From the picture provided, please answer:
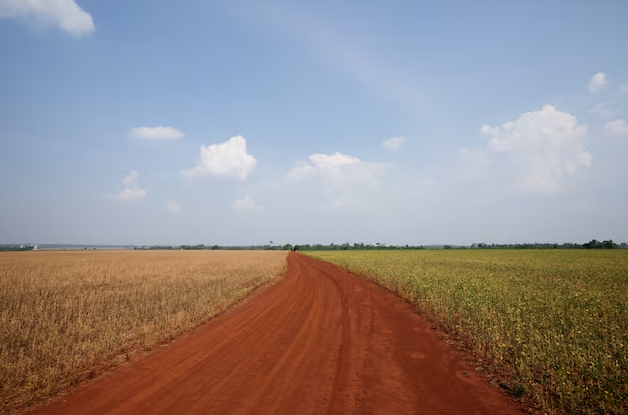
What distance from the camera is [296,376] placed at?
678 cm

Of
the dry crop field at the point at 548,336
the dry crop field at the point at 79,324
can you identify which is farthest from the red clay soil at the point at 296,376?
the dry crop field at the point at 548,336

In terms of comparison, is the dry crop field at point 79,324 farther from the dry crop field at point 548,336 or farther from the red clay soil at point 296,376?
the dry crop field at point 548,336

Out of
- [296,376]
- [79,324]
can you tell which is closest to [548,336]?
[296,376]

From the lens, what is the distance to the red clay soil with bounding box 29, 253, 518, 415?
218 inches

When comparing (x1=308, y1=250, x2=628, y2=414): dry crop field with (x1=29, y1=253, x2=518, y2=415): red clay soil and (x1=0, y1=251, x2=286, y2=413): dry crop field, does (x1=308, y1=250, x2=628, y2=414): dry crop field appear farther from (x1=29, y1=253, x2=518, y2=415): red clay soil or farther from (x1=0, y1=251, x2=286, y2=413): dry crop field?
(x1=0, y1=251, x2=286, y2=413): dry crop field

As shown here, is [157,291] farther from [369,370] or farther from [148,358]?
[369,370]

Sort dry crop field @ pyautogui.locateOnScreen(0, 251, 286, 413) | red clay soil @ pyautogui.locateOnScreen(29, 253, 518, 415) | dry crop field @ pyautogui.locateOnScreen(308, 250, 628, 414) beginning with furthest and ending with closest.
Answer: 1. dry crop field @ pyautogui.locateOnScreen(0, 251, 286, 413)
2. dry crop field @ pyautogui.locateOnScreen(308, 250, 628, 414)
3. red clay soil @ pyautogui.locateOnScreen(29, 253, 518, 415)

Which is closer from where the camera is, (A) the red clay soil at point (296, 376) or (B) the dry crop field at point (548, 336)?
(A) the red clay soil at point (296, 376)

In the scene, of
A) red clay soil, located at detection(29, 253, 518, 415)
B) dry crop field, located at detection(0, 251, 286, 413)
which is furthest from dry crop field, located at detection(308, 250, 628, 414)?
dry crop field, located at detection(0, 251, 286, 413)

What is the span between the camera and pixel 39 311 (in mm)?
12562

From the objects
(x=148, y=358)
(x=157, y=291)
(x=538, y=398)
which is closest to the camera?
(x=538, y=398)

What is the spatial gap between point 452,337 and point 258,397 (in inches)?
275

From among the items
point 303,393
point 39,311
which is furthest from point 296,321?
point 39,311

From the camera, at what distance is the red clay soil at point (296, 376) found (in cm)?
554
